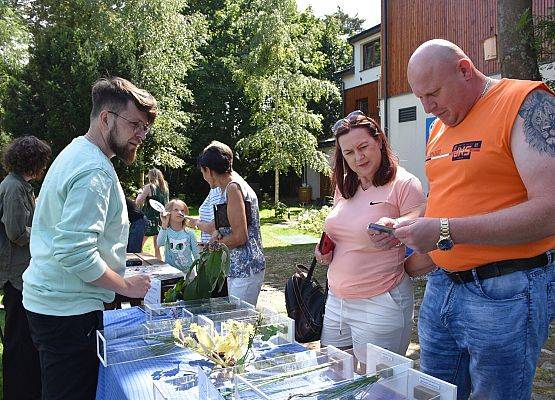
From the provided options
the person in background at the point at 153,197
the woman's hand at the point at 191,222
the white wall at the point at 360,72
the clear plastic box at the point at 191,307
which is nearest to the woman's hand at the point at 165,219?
the woman's hand at the point at 191,222

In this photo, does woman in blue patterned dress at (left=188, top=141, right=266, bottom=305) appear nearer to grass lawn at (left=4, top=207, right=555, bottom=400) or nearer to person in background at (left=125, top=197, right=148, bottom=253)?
grass lawn at (left=4, top=207, right=555, bottom=400)

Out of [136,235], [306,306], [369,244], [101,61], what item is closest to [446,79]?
[369,244]

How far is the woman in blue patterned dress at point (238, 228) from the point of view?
324 cm

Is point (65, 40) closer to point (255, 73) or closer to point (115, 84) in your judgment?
point (255, 73)

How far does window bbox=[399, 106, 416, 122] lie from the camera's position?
13516 mm

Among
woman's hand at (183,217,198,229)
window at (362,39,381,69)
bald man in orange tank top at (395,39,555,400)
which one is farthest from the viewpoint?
window at (362,39,381,69)

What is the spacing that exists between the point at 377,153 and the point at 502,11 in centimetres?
291

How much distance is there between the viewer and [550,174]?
1.49 meters

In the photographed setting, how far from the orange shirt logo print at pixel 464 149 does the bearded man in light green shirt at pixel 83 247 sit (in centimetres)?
124

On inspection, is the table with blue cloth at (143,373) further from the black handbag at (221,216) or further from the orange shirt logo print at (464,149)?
the black handbag at (221,216)

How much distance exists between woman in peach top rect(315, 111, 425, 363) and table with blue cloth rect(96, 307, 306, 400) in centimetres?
42

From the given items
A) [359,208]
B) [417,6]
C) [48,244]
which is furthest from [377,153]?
[417,6]

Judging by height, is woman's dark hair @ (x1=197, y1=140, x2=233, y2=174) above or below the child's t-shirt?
above

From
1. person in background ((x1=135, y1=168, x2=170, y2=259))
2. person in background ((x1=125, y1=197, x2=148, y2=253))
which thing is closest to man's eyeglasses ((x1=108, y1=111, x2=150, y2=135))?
person in background ((x1=125, y1=197, x2=148, y2=253))
